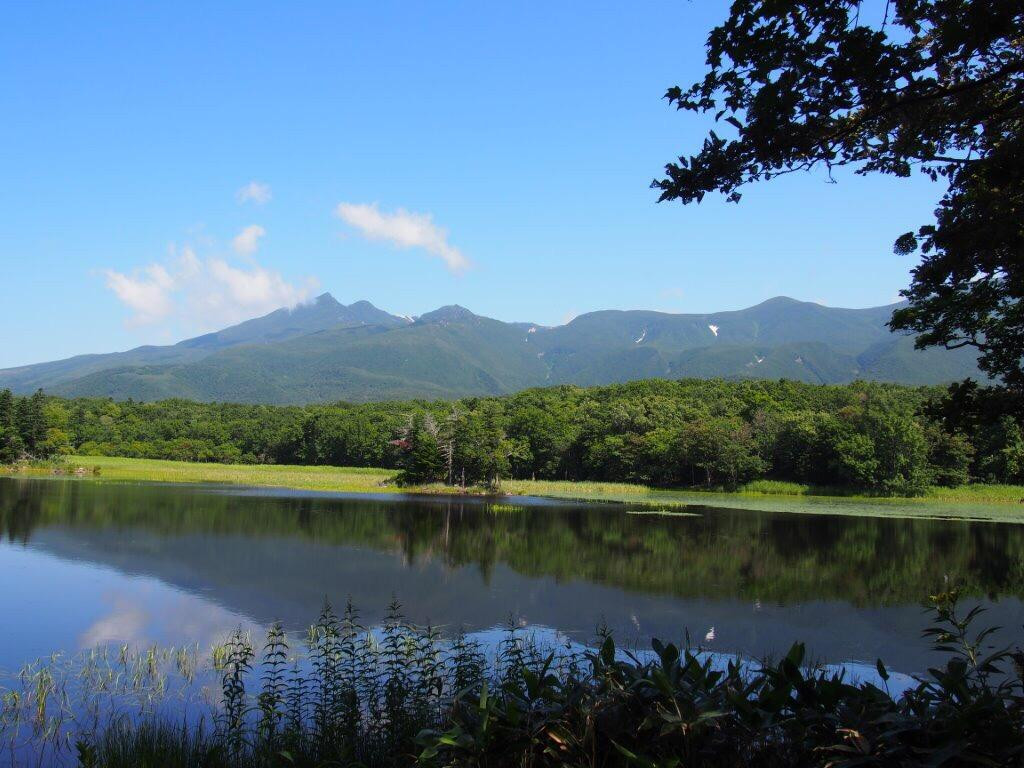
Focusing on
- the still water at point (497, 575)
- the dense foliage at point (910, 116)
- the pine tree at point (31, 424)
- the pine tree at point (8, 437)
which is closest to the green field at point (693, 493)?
the pine tree at point (31, 424)

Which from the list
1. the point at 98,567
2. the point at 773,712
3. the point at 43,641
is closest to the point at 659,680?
the point at 773,712

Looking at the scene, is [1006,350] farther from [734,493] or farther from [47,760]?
[734,493]

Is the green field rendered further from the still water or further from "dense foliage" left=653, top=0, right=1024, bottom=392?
"dense foliage" left=653, top=0, right=1024, bottom=392

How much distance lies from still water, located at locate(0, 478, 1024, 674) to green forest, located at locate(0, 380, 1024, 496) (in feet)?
70.6

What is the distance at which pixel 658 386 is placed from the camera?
108 m

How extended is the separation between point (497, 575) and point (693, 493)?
1978 inches

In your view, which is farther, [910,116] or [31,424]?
[31,424]

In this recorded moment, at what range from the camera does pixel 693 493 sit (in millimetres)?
68500

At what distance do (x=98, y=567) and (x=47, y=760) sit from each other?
1475 centimetres

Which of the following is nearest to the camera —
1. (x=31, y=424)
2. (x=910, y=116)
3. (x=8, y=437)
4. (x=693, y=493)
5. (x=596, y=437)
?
(x=910, y=116)

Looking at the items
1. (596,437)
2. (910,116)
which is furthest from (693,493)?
(910,116)

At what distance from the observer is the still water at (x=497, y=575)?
1489 cm

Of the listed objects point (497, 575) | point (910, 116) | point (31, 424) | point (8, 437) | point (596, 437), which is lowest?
point (497, 575)

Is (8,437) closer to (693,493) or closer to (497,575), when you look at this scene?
(693,493)
